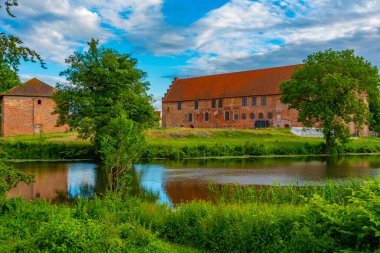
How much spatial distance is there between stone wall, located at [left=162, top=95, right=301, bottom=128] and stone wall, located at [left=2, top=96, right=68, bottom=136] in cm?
2498

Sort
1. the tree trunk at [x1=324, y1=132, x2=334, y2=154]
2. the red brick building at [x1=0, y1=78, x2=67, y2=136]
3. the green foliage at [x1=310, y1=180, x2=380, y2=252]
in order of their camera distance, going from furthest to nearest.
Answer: the red brick building at [x1=0, y1=78, x2=67, y2=136]
the tree trunk at [x1=324, y1=132, x2=334, y2=154]
the green foliage at [x1=310, y1=180, x2=380, y2=252]

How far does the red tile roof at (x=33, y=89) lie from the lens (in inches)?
2152

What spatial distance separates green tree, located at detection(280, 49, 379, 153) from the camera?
38.7 meters

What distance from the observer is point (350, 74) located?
3966cm

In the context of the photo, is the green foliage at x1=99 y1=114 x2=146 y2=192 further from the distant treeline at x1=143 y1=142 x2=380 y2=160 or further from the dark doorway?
the dark doorway

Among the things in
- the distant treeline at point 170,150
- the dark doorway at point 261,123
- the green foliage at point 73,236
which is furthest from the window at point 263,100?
the green foliage at point 73,236

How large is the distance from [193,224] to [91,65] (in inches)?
896

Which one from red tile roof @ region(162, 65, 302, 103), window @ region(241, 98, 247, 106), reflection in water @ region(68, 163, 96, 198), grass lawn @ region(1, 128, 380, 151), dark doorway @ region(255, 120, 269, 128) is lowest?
reflection in water @ region(68, 163, 96, 198)

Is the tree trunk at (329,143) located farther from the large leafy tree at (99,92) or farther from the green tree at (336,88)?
the large leafy tree at (99,92)

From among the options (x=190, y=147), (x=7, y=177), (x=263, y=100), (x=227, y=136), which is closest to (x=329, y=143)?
(x=227, y=136)

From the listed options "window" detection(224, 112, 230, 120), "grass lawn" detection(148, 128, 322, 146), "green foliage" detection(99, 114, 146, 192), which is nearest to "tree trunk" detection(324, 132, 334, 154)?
"grass lawn" detection(148, 128, 322, 146)

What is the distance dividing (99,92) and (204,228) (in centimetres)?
2364

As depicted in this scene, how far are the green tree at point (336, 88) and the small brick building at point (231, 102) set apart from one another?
1724 centimetres

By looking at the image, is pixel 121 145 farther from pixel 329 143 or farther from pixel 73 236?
pixel 329 143
